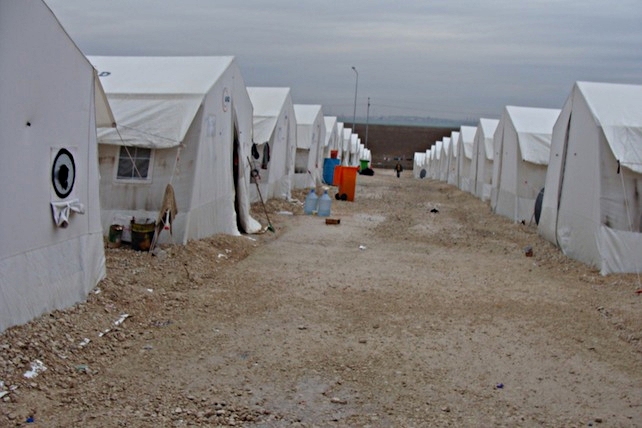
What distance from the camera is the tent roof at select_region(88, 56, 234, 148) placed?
438 inches

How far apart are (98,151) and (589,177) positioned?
8.50m

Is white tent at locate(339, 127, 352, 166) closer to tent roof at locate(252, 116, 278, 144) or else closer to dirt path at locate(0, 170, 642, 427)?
tent roof at locate(252, 116, 278, 144)

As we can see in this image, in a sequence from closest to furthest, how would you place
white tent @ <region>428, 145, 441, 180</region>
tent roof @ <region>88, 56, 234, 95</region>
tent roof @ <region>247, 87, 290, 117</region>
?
1. tent roof @ <region>88, 56, 234, 95</region>
2. tent roof @ <region>247, 87, 290, 117</region>
3. white tent @ <region>428, 145, 441, 180</region>

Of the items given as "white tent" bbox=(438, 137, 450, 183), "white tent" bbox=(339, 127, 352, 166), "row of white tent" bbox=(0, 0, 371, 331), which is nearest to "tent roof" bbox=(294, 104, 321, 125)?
"row of white tent" bbox=(0, 0, 371, 331)

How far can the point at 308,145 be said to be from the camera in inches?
1078

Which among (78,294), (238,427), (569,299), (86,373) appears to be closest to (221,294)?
(78,294)

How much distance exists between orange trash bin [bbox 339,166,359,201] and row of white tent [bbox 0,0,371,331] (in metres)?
2.69

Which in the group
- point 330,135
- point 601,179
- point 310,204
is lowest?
point 310,204

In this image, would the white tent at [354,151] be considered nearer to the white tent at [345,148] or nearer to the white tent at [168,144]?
the white tent at [345,148]

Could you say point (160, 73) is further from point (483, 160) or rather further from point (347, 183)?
point (483, 160)

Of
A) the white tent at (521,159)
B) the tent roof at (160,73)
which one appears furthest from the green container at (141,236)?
the white tent at (521,159)

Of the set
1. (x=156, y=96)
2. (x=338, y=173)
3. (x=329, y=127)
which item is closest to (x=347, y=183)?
(x=338, y=173)

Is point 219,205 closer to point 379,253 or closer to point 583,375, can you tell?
point 379,253

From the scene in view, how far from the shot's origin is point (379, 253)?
1295 centimetres
